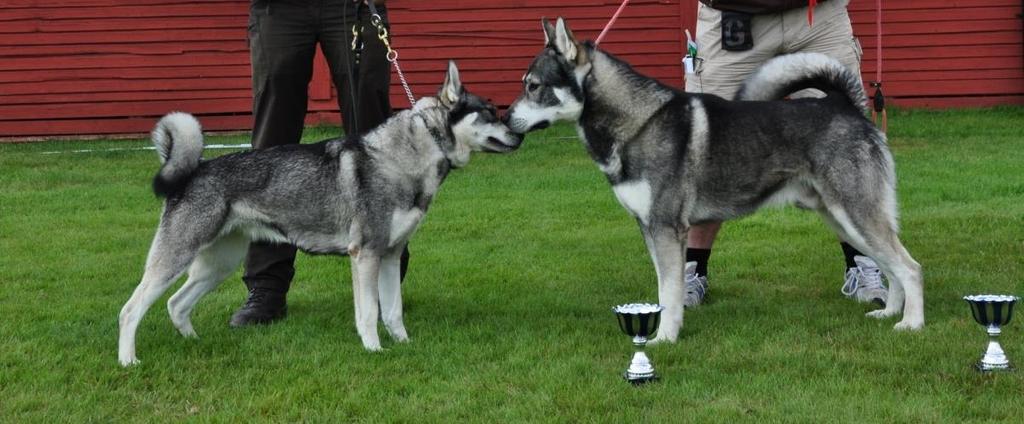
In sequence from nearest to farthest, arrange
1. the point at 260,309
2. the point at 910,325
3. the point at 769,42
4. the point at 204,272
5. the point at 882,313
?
the point at 910,325
the point at 204,272
the point at 882,313
the point at 260,309
the point at 769,42

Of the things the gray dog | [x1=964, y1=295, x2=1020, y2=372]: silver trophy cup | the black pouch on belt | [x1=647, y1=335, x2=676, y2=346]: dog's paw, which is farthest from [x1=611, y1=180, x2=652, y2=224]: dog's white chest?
[x1=964, y1=295, x2=1020, y2=372]: silver trophy cup

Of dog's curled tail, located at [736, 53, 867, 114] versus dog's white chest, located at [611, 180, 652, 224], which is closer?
dog's white chest, located at [611, 180, 652, 224]

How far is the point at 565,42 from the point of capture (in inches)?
192

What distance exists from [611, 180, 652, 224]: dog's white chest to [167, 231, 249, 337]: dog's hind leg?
1687 mm

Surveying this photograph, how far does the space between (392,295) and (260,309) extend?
791mm

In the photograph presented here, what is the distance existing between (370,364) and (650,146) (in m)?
1.48

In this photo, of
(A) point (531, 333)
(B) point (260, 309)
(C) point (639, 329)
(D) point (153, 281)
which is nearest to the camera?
(C) point (639, 329)

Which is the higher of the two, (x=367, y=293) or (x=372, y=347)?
(x=367, y=293)

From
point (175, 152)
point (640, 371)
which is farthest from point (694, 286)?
point (175, 152)

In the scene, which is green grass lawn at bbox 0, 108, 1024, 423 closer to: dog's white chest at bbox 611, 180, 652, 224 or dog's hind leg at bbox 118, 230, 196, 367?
dog's hind leg at bbox 118, 230, 196, 367

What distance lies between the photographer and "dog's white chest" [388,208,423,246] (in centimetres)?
494

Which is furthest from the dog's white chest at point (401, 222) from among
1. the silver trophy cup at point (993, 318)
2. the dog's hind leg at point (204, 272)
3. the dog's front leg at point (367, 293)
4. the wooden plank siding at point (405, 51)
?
the wooden plank siding at point (405, 51)

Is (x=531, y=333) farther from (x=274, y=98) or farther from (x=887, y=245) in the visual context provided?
(x=274, y=98)

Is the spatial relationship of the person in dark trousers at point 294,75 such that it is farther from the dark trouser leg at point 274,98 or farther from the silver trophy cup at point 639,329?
the silver trophy cup at point 639,329
